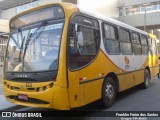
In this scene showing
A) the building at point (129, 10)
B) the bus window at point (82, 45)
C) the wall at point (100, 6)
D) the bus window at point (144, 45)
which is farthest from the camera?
the building at point (129, 10)

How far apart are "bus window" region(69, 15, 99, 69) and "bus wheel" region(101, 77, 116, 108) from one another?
1.12 m

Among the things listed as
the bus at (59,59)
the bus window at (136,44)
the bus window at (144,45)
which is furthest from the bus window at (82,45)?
the bus window at (144,45)

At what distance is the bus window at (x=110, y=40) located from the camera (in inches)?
322

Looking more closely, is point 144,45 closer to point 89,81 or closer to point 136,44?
point 136,44

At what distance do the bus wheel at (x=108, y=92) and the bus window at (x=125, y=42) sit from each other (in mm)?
1647

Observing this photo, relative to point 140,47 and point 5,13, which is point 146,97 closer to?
point 140,47

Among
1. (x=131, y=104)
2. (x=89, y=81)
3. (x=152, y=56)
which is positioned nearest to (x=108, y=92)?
(x=131, y=104)

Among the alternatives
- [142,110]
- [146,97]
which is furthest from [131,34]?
[142,110]

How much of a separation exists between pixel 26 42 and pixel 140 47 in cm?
637

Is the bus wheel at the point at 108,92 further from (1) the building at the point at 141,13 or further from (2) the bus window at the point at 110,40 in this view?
(1) the building at the point at 141,13

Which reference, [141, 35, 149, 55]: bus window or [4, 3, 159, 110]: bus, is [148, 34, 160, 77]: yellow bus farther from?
[4, 3, 159, 110]: bus

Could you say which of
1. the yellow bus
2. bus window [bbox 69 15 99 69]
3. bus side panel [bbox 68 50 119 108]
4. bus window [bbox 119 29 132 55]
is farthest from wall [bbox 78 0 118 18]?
bus window [bbox 69 15 99 69]

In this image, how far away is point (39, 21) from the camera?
6.84m

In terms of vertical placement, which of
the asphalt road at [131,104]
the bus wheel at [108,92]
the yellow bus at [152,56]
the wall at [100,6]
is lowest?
the asphalt road at [131,104]
